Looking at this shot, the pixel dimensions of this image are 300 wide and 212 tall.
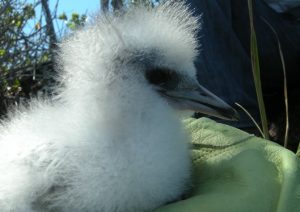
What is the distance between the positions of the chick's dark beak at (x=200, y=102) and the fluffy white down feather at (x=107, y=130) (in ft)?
0.14

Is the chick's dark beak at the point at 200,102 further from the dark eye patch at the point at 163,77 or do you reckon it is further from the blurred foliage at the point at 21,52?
the blurred foliage at the point at 21,52

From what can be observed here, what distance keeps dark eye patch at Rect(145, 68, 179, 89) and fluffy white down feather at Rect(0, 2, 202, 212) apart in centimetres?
2

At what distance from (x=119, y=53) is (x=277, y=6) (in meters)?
1.37

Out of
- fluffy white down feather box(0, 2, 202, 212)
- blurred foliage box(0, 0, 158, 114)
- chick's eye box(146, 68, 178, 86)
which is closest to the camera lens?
fluffy white down feather box(0, 2, 202, 212)

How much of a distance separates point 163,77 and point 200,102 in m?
0.12

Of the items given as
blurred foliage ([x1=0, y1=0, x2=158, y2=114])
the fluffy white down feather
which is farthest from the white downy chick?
blurred foliage ([x1=0, y1=0, x2=158, y2=114])

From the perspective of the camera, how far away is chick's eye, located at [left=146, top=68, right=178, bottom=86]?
1.41 m

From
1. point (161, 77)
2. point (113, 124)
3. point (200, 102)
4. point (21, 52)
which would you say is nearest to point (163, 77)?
point (161, 77)

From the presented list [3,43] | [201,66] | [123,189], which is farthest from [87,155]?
[3,43]

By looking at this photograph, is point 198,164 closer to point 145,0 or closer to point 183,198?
point 183,198

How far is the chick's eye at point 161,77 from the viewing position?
1414 millimetres

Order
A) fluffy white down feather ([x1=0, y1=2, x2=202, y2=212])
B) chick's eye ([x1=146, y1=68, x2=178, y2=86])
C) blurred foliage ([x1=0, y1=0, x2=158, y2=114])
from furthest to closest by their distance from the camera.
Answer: blurred foliage ([x1=0, y1=0, x2=158, y2=114]), chick's eye ([x1=146, y1=68, x2=178, y2=86]), fluffy white down feather ([x1=0, y1=2, x2=202, y2=212])

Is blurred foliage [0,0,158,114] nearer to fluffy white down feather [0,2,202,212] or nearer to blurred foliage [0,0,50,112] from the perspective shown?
blurred foliage [0,0,50,112]

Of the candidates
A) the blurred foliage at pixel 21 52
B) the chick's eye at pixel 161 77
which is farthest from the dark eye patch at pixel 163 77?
the blurred foliage at pixel 21 52
